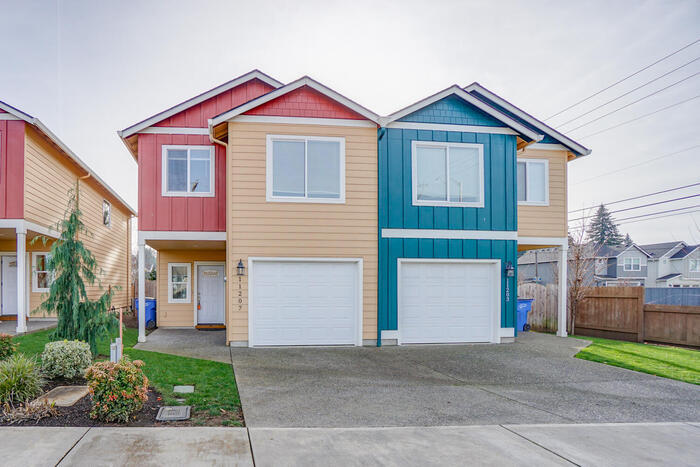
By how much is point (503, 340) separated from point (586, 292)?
530 cm

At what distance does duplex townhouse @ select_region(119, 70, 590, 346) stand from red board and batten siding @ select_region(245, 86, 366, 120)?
0.09 feet

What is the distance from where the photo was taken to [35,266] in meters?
15.6

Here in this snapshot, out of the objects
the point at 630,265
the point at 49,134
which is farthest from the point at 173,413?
the point at 630,265

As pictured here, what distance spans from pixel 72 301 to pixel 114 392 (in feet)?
11.9

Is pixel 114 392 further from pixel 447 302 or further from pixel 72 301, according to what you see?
pixel 447 302

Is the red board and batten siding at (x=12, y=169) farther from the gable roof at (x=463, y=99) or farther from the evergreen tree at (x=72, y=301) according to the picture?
the gable roof at (x=463, y=99)

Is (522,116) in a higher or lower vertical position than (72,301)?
higher

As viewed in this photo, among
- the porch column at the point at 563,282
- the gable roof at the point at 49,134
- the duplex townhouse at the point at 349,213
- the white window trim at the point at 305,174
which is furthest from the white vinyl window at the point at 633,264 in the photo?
the gable roof at the point at 49,134

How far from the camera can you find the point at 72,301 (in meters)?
7.93

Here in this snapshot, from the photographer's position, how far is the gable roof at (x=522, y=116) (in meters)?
13.0

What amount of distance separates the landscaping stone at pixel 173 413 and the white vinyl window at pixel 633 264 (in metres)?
40.2

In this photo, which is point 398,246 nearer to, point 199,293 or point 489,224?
point 489,224

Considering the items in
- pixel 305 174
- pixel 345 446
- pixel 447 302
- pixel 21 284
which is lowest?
pixel 345 446

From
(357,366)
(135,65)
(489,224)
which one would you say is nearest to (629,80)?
(489,224)
